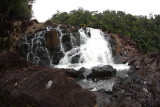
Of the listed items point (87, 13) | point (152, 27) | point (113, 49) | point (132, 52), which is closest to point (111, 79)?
point (113, 49)

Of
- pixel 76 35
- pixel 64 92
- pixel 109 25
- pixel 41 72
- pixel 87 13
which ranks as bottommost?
pixel 64 92

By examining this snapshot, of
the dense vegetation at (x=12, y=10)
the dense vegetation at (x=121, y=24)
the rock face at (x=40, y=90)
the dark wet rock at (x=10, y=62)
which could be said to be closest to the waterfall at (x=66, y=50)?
the dense vegetation at (x=12, y=10)

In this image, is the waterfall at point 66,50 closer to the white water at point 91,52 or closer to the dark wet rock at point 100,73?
the white water at point 91,52

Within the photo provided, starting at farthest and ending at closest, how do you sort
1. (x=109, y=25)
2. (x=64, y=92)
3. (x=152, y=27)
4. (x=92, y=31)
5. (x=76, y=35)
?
1. (x=152, y=27)
2. (x=109, y=25)
3. (x=92, y=31)
4. (x=76, y=35)
5. (x=64, y=92)

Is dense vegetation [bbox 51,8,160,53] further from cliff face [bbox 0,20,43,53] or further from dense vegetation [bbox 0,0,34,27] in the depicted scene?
cliff face [bbox 0,20,43,53]

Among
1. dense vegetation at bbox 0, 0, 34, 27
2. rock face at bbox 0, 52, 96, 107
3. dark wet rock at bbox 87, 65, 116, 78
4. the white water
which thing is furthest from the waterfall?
rock face at bbox 0, 52, 96, 107

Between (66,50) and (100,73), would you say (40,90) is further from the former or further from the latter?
(66,50)

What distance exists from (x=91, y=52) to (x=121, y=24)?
9624 mm

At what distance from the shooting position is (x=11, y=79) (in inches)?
178

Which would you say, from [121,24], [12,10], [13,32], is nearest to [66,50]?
[13,32]

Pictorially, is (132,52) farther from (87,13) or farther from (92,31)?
(87,13)

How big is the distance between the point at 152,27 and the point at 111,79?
69.6 ft

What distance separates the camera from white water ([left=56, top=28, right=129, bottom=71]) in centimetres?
1834

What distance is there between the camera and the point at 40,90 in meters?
4.23
